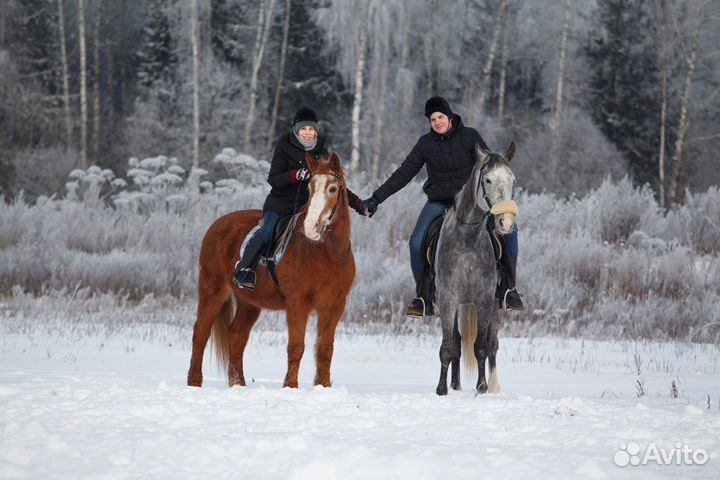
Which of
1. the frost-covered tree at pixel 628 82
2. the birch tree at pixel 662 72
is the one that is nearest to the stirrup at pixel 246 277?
the birch tree at pixel 662 72

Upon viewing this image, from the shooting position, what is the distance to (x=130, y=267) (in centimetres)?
1683

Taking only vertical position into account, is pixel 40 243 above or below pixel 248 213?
below

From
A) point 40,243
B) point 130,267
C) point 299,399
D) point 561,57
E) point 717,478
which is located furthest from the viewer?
point 561,57

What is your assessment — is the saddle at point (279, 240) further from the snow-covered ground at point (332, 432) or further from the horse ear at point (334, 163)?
the snow-covered ground at point (332, 432)

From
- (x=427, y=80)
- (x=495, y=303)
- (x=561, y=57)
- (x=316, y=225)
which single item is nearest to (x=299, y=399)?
(x=316, y=225)

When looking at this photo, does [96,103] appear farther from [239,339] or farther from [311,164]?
[311,164]

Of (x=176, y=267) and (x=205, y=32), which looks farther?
(x=205, y=32)

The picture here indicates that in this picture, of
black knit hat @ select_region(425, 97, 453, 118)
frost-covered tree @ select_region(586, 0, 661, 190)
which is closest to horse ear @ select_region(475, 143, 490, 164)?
black knit hat @ select_region(425, 97, 453, 118)

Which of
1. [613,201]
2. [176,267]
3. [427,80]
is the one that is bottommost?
[176,267]

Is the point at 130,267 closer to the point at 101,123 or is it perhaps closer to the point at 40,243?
the point at 40,243

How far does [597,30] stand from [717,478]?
3523cm

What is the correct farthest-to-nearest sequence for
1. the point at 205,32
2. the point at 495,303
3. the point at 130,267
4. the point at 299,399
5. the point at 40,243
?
the point at 205,32
the point at 40,243
the point at 130,267
the point at 495,303
the point at 299,399

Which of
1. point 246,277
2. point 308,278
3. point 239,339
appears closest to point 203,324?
point 239,339

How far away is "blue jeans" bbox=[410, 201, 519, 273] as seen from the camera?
7953 mm
